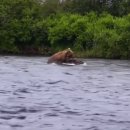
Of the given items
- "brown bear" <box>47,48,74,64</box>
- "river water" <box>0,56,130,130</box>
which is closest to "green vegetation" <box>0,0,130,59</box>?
"brown bear" <box>47,48,74,64</box>

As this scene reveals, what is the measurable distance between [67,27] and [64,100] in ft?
119

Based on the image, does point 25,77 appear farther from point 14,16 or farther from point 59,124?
point 14,16

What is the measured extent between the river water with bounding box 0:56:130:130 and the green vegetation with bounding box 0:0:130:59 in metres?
19.0

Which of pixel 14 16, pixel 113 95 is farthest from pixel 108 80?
pixel 14 16

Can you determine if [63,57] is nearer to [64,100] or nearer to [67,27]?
[67,27]

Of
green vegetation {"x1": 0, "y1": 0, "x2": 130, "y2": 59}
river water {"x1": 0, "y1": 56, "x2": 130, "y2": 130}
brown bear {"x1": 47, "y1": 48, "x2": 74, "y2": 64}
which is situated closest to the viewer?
river water {"x1": 0, "y1": 56, "x2": 130, "y2": 130}

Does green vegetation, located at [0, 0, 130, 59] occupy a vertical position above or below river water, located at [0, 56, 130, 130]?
above

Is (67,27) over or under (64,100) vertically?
over

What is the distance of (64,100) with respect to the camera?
1952 cm

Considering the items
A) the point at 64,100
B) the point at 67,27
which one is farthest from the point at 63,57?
the point at 64,100

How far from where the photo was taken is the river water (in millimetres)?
15508

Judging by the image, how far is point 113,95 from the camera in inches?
829

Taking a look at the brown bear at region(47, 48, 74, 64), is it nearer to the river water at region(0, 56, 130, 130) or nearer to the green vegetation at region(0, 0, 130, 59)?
the river water at region(0, 56, 130, 130)

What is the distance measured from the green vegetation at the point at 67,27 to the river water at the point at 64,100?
18982 mm
